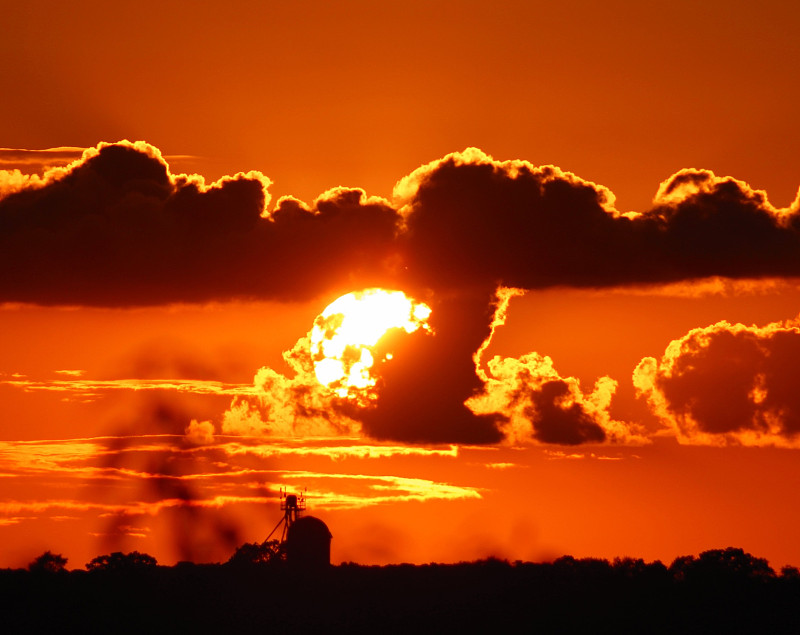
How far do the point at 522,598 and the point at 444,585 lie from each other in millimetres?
9248

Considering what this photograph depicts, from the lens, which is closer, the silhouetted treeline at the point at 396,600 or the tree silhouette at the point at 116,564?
the silhouetted treeline at the point at 396,600

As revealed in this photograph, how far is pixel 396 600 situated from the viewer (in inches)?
5876

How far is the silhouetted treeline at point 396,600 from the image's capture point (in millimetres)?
139125

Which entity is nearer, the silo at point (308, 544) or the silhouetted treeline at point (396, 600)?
the silhouetted treeline at point (396, 600)

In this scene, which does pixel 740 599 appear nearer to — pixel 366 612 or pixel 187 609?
pixel 366 612

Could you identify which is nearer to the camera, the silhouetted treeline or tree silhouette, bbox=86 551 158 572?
the silhouetted treeline

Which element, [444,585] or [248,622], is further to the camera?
[444,585]

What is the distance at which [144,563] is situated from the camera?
196 m

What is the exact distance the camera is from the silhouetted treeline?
456ft

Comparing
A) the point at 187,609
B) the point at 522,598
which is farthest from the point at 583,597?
the point at 187,609

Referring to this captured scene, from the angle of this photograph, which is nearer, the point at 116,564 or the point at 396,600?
the point at 396,600

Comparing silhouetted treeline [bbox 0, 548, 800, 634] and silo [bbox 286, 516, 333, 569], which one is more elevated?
silo [bbox 286, 516, 333, 569]

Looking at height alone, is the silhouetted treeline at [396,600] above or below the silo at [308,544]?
below

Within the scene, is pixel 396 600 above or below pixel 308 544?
below
